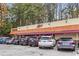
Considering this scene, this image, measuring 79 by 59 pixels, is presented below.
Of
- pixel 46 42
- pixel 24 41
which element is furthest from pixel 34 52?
pixel 24 41

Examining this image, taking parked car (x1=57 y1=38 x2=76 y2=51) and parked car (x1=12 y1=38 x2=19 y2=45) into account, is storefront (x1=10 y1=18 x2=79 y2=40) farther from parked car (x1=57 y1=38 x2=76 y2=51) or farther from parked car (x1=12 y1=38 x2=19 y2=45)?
parked car (x1=57 y1=38 x2=76 y2=51)

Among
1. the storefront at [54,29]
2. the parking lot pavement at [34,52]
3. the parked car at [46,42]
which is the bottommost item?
the parking lot pavement at [34,52]

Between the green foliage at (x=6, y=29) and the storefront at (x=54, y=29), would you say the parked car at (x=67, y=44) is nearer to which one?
the storefront at (x=54, y=29)

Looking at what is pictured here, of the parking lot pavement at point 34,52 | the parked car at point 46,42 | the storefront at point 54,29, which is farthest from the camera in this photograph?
the storefront at point 54,29

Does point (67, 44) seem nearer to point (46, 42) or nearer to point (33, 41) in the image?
point (46, 42)

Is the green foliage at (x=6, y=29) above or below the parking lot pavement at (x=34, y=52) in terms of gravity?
above

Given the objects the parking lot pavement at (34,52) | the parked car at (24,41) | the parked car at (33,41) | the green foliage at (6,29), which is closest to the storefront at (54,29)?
the parked car at (24,41)

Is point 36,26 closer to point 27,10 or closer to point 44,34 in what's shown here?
point 44,34

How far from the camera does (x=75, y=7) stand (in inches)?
1019

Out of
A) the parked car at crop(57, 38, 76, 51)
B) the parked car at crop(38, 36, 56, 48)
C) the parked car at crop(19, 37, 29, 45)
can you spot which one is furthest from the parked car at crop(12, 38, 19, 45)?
the parked car at crop(57, 38, 76, 51)

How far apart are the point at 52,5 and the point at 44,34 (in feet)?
10.7

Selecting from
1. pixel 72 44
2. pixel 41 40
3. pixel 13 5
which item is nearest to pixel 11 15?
pixel 13 5

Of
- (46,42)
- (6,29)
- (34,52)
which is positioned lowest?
(34,52)

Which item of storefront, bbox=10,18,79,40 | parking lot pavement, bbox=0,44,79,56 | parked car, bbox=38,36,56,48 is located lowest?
parking lot pavement, bbox=0,44,79,56
